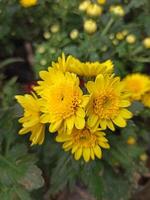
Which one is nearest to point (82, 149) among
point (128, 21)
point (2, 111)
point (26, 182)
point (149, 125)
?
point (26, 182)

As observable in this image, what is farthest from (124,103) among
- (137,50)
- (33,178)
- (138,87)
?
(137,50)

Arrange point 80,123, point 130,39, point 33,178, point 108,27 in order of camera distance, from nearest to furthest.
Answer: point 80,123 → point 33,178 → point 130,39 → point 108,27

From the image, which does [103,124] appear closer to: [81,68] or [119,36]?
[81,68]

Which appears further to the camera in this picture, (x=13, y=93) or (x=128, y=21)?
(x=128, y=21)

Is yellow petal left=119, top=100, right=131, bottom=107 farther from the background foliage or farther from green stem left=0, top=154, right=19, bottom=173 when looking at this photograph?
green stem left=0, top=154, right=19, bottom=173

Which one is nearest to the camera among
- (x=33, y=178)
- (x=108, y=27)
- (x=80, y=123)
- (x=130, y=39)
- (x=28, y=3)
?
(x=80, y=123)

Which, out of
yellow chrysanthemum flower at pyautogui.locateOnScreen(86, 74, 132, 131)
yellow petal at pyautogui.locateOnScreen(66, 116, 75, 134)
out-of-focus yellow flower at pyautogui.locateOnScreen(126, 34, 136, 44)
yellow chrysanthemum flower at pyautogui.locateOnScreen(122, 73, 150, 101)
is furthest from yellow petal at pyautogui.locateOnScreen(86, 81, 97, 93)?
out-of-focus yellow flower at pyautogui.locateOnScreen(126, 34, 136, 44)

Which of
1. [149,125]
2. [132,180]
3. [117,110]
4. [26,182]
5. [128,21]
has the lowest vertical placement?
[132,180]

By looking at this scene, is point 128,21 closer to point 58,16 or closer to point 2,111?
point 58,16
